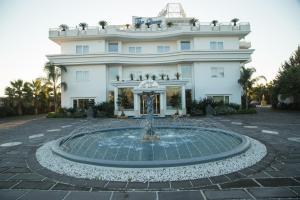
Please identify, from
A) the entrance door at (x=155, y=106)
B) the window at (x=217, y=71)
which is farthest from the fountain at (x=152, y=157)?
the window at (x=217, y=71)

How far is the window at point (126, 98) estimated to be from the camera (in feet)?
73.0

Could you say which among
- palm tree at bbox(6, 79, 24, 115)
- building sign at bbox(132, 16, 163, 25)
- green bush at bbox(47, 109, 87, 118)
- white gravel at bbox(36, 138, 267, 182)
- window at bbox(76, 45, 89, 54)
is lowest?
white gravel at bbox(36, 138, 267, 182)

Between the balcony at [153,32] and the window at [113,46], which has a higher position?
the balcony at [153,32]

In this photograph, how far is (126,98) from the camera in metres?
22.3

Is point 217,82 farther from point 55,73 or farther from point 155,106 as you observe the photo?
point 55,73

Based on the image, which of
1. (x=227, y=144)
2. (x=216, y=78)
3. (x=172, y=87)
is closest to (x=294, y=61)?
(x=216, y=78)

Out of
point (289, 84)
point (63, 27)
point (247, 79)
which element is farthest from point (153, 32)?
point (289, 84)

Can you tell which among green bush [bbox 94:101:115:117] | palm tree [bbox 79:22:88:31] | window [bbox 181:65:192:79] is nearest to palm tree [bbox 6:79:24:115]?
palm tree [bbox 79:22:88:31]

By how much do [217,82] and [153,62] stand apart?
8.03 metres

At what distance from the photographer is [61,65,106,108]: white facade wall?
24031 millimetres

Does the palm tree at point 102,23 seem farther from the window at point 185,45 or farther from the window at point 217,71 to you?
the window at point 217,71

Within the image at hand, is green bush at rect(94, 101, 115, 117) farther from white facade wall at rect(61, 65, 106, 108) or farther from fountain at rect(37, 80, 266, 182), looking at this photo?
fountain at rect(37, 80, 266, 182)

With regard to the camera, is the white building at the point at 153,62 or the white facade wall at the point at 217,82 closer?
the white building at the point at 153,62

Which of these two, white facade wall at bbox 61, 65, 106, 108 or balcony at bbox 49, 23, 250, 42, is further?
balcony at bbox 49, 23, 250, 42
